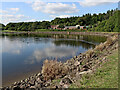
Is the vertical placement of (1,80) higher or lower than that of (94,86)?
lower

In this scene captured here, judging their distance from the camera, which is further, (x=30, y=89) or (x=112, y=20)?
(x=112, y=20)

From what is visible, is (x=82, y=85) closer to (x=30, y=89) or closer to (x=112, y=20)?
(x=30, y=89)

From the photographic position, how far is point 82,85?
589 cm

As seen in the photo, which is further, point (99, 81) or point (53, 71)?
point (53, 71)

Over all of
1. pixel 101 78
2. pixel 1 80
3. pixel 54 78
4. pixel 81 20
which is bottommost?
pixel 1 80

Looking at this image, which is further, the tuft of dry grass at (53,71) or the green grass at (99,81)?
Result: the tuft of dry grass at (53,71)

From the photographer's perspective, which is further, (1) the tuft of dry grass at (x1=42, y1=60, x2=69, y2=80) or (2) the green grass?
(1) the tuft of dry grass at (x1=42, y1=60, x2=69, y2=80)

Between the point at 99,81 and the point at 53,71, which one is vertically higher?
the point at 99,81

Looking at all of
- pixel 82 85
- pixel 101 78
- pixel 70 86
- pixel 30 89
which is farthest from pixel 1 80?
pixel 101 78

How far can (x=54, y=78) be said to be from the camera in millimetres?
8148

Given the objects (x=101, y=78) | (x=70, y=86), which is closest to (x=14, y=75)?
(x=70, y=86)

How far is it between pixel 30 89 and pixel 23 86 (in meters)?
0.86

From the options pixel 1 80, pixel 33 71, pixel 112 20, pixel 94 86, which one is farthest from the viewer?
pixel 112 20

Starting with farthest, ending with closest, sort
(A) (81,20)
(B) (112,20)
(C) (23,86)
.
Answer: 1. (A) (81,20)
2. (B) (112,20)
3. (C) (23,86)
